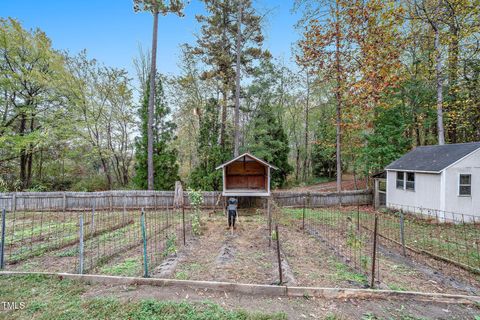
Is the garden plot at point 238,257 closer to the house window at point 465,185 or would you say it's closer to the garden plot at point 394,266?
the garden plot at point 394,266

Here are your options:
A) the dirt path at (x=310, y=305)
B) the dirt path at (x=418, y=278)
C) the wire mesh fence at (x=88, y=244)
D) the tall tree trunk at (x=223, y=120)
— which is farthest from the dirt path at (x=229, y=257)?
the tall tree trunk at (x=223, y=120)

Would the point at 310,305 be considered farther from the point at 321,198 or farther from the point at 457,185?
the point at 321,198

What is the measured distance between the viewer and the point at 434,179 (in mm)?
9516

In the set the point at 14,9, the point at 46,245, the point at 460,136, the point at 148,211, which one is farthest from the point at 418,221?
the point at 14,9

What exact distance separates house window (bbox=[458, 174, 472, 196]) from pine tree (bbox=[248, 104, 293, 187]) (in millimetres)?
10675

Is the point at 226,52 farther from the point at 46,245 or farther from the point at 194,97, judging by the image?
the point at 46,245

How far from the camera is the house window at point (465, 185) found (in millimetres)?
9125

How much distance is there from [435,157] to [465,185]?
1.71m

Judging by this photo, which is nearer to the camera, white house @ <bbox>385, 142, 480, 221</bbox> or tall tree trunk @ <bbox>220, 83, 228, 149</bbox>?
white house @ <bbox>385, 142, 480, 221</bbox>

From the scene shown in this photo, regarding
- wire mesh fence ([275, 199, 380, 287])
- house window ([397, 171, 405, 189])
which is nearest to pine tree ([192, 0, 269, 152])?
wire mesh fence ([275, 199, 380, 287])

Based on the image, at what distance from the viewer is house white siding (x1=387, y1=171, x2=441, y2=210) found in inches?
372

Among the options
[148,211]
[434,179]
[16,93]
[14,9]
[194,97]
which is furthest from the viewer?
[194,97]

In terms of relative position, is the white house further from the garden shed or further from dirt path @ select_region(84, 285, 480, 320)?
the garden shed

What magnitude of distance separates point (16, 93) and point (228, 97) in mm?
13750
